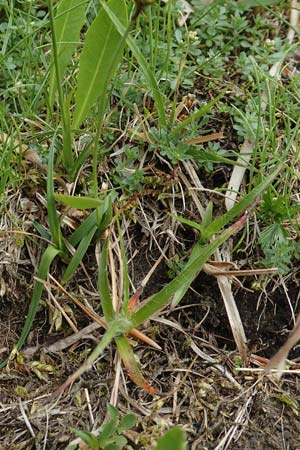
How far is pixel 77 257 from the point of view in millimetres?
1752

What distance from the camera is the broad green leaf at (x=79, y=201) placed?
1.67m

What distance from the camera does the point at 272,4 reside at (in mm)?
2324

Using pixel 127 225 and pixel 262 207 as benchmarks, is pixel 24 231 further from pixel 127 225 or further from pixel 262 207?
pixel 262 207

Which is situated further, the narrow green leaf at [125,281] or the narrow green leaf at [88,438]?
the narrow green leaf at [125,281]

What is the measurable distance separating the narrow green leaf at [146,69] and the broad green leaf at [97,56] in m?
0.03

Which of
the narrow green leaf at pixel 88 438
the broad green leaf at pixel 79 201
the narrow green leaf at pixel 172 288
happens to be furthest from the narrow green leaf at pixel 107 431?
the broad green leaf at pixel 79 201

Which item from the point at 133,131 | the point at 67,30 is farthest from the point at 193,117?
the point at 67,30

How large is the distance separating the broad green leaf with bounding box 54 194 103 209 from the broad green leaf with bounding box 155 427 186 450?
66 cm

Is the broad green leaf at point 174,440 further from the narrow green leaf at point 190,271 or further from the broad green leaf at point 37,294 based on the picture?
the broad green leaf at point 37,294

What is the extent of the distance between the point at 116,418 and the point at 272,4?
1.46 metres

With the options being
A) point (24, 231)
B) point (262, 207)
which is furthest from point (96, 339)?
point (262, 207)

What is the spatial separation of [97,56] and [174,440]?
3.37ft

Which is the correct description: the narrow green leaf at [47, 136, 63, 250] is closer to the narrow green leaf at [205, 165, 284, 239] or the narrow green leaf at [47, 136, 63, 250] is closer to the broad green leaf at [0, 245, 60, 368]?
the broad green leaf at [0, 245, 60, 368]

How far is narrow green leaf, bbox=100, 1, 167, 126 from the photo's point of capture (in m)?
1.73
